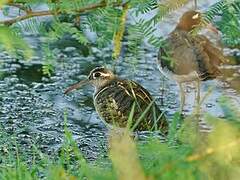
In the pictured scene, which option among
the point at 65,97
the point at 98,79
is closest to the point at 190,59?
the point at 98,79

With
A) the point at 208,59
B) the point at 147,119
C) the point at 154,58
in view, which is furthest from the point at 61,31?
the point at 154,58

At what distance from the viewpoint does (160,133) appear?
216 inches

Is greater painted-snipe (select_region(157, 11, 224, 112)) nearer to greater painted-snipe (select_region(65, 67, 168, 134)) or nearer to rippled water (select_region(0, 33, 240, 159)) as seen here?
rippled water (select_region(0, 33, 240, 159))

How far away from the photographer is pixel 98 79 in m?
7.21

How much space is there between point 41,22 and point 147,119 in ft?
5.00

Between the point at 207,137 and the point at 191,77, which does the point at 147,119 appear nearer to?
the point at 191,77

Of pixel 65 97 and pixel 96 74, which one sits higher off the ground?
pixel 96 74

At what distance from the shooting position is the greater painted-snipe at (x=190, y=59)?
6.92m

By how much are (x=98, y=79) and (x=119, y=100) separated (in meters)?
0.68

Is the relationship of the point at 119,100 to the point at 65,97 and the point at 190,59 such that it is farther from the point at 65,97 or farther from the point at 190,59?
the point at 65,97

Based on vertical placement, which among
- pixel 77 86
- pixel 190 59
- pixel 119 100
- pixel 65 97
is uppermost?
pixel 190 59

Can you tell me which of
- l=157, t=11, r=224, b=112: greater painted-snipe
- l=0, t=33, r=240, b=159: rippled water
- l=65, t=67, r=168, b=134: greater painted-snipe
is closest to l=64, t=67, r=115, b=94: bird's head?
l=65, t=67, r=168, b=134: greater painted-snipe

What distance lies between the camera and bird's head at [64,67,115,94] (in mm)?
7129

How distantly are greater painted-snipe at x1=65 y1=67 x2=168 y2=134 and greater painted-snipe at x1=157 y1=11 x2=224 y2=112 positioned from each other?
14.3 inches
